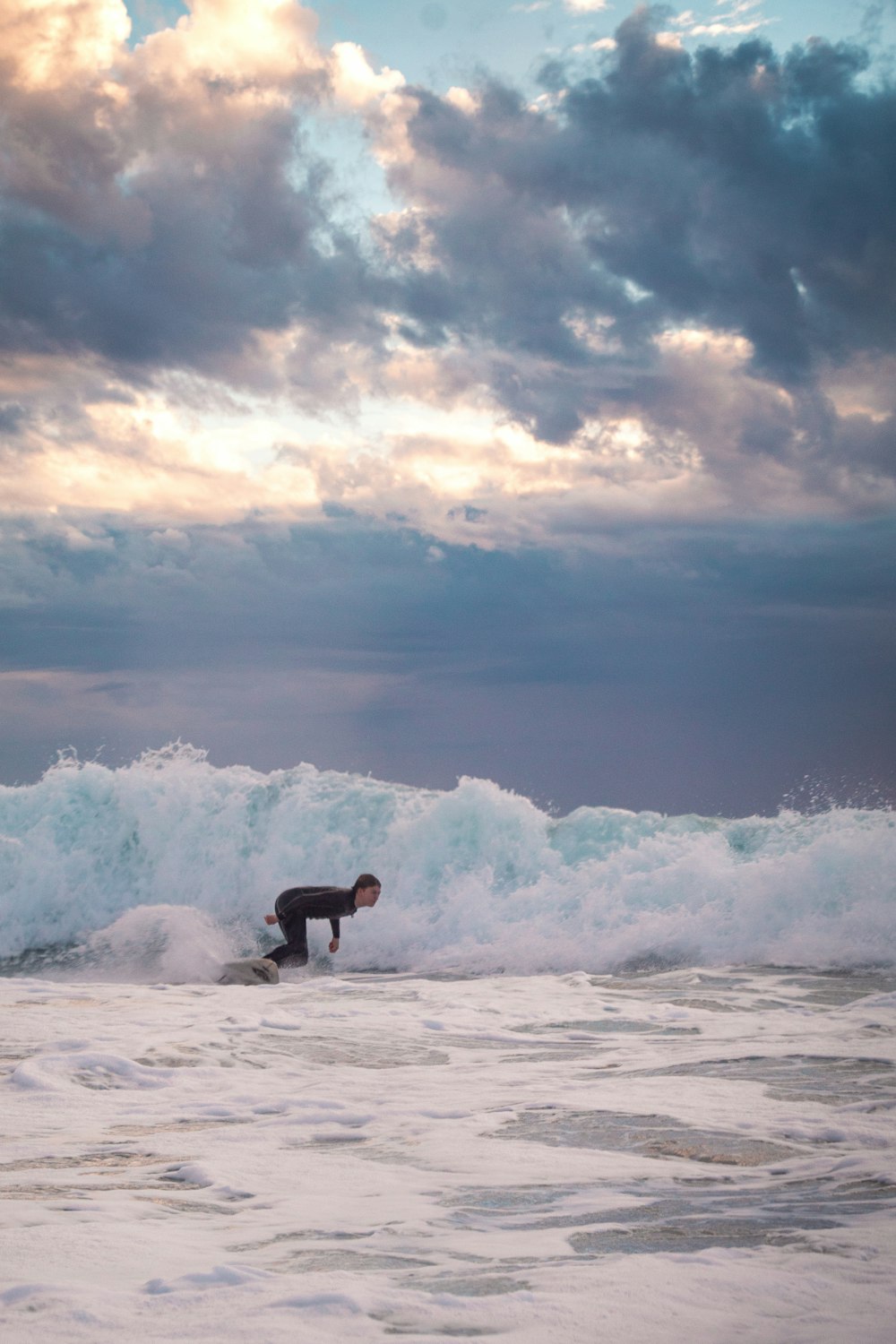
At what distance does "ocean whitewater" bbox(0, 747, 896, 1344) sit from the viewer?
3363 millimetres

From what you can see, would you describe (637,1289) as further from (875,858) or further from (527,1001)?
(875,858)

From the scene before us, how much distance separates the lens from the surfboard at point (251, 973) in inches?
503

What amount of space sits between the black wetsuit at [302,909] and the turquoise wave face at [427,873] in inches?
55.4

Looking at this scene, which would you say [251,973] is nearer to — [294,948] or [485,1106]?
[294,948]

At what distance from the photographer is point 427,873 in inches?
707

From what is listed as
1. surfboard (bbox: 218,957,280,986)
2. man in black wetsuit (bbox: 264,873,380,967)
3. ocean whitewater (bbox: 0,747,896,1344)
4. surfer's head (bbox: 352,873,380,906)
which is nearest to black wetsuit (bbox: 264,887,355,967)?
man in black wetsuit (bbox: 264,873,380,967)

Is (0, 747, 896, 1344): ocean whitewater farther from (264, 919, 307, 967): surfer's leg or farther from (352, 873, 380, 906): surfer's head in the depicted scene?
(352, 873, 380, 906): surfer's head

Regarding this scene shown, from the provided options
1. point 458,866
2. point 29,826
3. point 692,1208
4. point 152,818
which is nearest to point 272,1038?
point 692,1208

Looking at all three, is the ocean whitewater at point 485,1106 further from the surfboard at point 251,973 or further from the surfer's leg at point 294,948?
the surfer's leg at point 294,948

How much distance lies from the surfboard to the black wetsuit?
488 millimetres

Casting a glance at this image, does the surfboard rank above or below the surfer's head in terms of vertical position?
below

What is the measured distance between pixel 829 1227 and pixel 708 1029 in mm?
5404

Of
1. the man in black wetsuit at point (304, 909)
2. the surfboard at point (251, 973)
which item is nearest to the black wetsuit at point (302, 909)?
the man in black wetsuit at point (304, 909)

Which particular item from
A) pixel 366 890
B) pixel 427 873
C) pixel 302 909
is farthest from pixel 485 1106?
pixel 427 873
